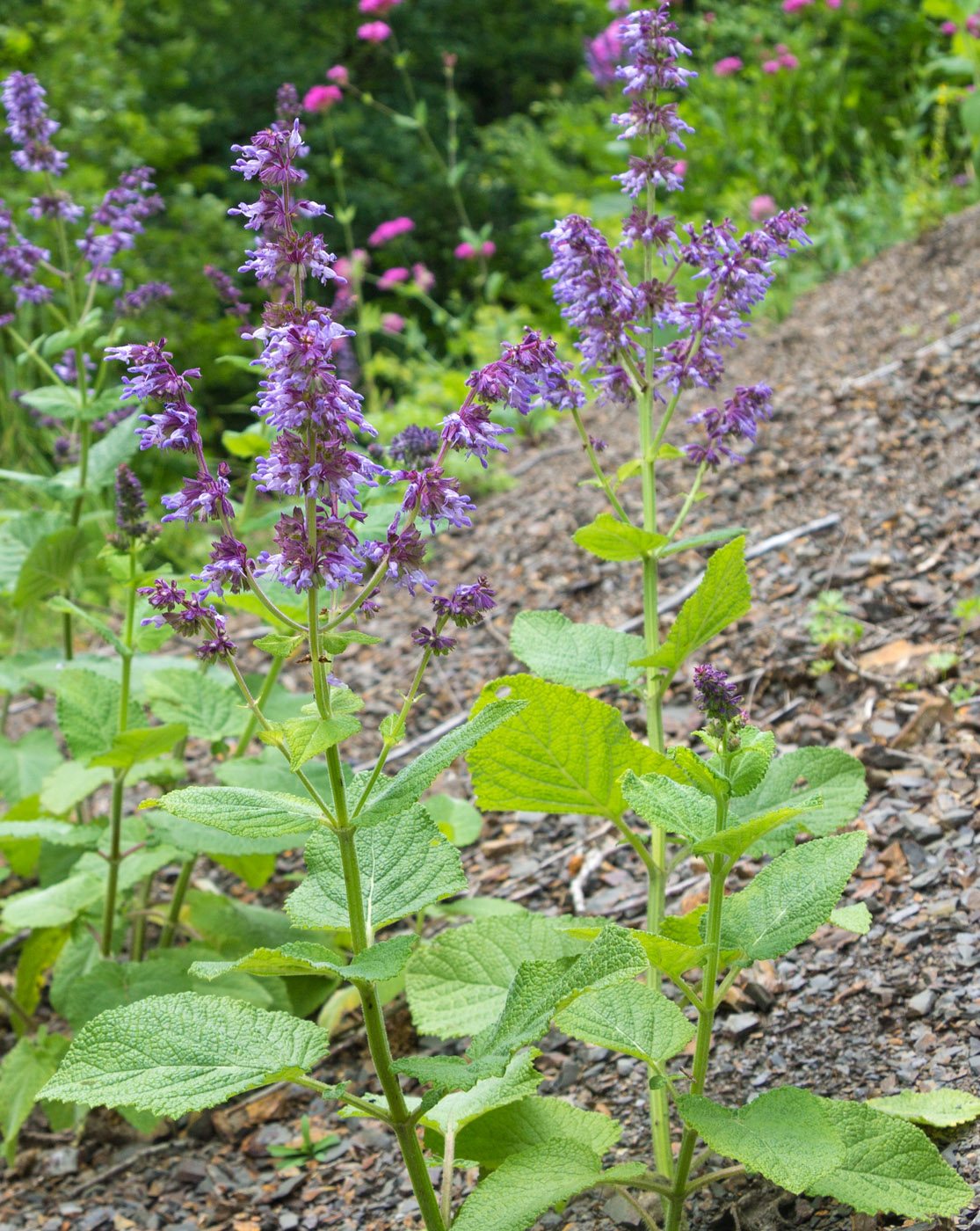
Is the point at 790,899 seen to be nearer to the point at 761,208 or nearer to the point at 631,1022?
the point at 631,1022

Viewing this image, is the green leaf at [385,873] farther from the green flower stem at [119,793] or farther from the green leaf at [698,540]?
the green flower stem at [119,793]

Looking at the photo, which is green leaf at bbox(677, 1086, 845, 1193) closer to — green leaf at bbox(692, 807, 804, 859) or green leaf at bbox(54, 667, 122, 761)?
green leaf at bbox(692, 807, 804, 859)

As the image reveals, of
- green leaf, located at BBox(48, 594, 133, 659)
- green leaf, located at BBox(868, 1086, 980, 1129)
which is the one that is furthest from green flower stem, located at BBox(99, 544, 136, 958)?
green leaf, located at BBox(868, 1086, 980, 1129)

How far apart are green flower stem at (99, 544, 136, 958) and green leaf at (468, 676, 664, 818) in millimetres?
837

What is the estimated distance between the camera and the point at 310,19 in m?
12.4

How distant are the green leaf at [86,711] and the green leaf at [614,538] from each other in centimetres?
108

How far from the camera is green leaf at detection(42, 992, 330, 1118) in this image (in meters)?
1.30

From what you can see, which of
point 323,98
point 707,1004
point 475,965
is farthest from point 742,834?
point 323,98

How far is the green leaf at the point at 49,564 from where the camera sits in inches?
104

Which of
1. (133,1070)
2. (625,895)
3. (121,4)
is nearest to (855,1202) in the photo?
(133,1070)

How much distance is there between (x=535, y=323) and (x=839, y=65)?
2569mm

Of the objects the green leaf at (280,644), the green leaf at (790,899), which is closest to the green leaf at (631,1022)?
the green leaf at (790,899)

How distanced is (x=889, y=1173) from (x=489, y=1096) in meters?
0.51

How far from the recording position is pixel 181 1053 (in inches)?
54.1
